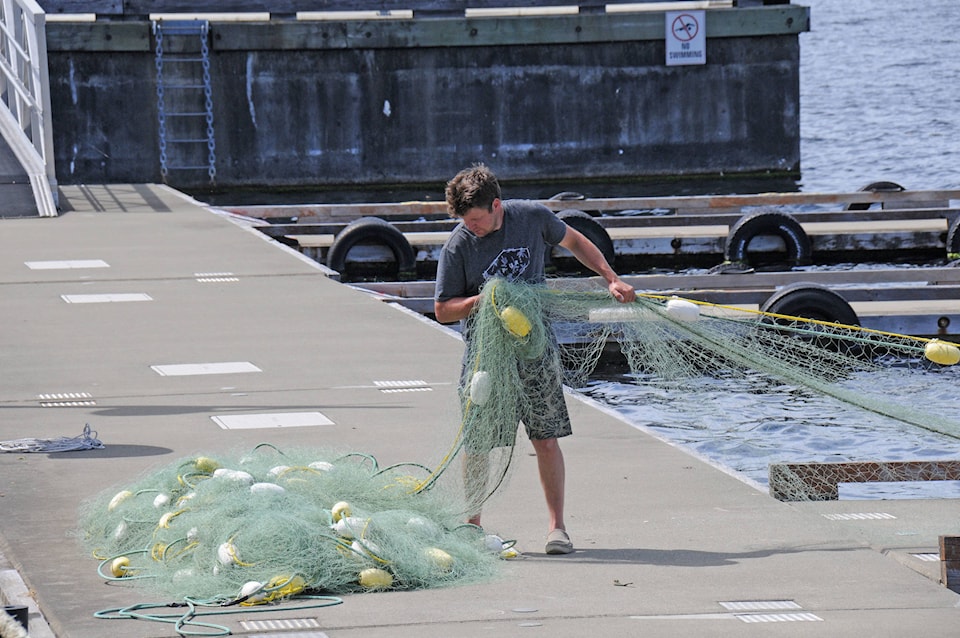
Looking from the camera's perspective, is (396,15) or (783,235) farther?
(396,15)

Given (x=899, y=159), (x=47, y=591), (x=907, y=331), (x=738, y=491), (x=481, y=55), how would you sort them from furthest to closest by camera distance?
(x=899, y=159)
(x=481, y=55)
(x=907, y=331)
(x=738, y=491)
(x=47, y=591)

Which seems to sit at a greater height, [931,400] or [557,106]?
[557,106]

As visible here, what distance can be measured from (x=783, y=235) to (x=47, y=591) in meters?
15.4

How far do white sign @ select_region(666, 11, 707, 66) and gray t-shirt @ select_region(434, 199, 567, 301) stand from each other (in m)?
23.9

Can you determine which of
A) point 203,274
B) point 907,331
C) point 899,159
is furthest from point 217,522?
point 899,159

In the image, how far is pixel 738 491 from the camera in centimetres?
754

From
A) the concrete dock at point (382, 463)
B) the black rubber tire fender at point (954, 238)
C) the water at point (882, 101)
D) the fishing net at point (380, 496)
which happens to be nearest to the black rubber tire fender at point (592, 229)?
the black rubber tire fender at point (954, 238)

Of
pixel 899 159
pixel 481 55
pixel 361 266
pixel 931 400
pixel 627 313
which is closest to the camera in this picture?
pixel 627 313

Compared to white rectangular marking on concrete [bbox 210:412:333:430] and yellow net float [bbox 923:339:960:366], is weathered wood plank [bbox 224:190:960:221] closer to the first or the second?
white rectangular marking on concrete [bbox 210:412:333:430]

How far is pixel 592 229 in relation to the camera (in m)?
19.5

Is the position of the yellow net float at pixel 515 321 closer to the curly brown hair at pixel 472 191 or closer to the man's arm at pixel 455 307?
the man's arm at pixel 455 307

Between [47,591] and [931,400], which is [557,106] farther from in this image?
[47,591]

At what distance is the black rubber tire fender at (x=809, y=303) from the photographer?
45.1 ft

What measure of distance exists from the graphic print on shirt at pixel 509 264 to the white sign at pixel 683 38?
23.9m
